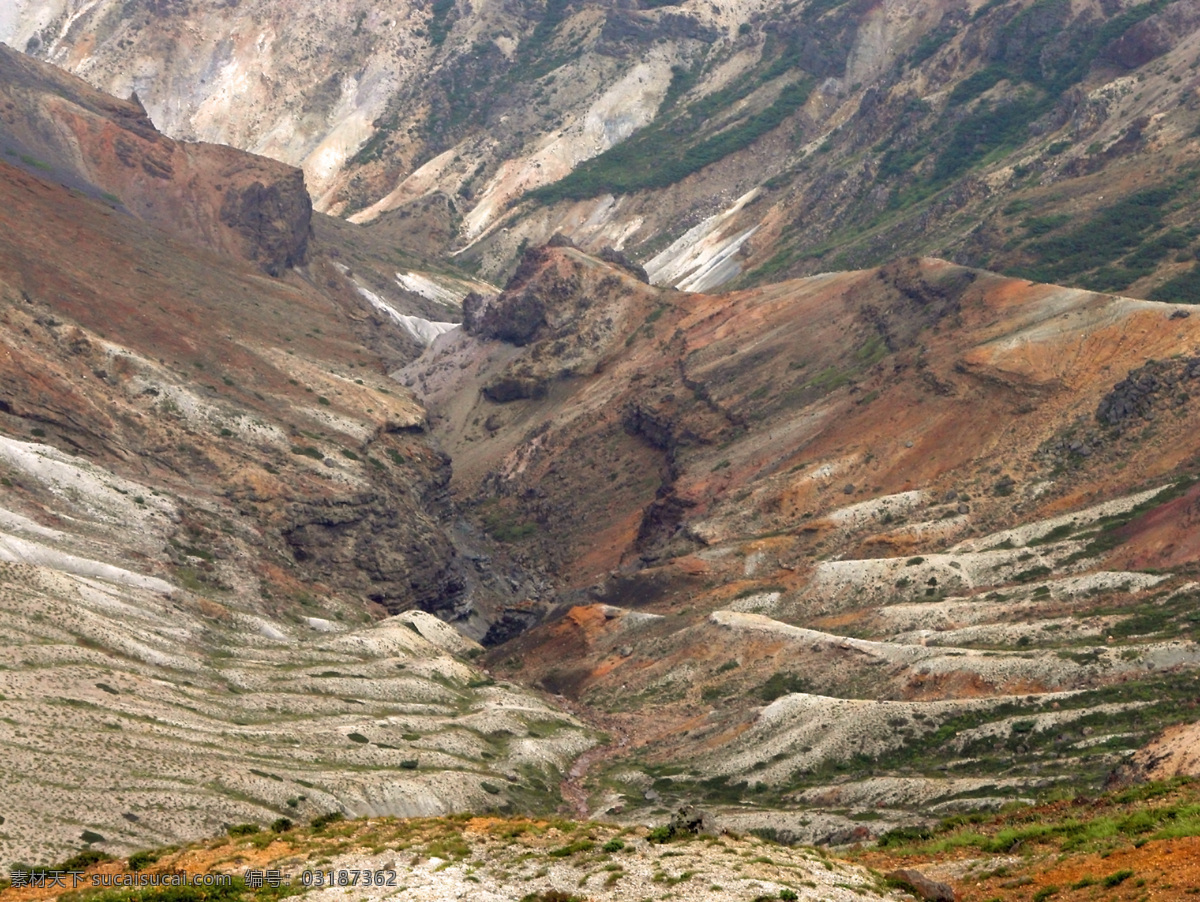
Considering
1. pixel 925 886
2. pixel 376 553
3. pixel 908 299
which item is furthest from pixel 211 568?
pixel 925 886

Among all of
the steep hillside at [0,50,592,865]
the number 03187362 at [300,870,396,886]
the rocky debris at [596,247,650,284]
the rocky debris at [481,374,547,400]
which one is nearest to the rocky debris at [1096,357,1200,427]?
the steep hillside at [0,50,592,865]

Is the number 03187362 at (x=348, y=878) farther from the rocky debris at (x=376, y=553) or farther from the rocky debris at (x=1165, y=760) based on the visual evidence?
the rocky debris at (x=376, y=553)

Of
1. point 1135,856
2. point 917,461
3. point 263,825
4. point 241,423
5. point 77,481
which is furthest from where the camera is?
point 241,423

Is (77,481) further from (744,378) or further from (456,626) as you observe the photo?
(744,378)

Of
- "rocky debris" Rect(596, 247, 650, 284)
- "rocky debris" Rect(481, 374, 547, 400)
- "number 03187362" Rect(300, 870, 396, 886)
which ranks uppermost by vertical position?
"rocky debris" Rect(596, 247, 650, 284)

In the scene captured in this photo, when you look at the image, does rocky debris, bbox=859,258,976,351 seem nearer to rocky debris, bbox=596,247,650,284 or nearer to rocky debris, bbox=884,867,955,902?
rocky debris, bbox=596,247,650,284

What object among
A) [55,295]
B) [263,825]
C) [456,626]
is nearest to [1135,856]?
[263,825]
